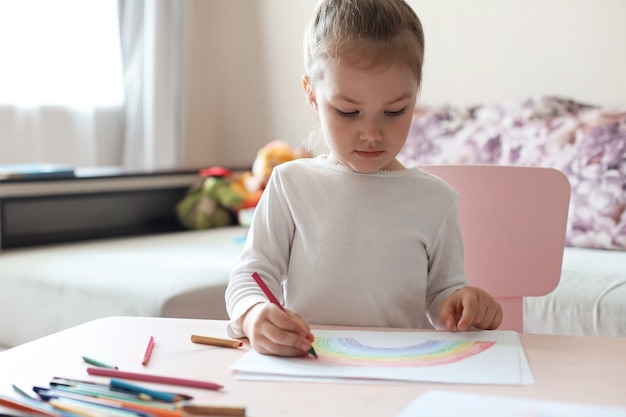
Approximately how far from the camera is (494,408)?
2.17 ft

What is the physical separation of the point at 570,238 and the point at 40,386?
1.96 metres

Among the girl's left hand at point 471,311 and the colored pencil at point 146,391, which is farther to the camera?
the girl's left hand at point 471,311

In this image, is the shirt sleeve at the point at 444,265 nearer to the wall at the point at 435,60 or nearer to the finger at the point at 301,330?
the finger at the point at 301,330

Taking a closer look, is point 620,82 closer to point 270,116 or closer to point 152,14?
point 270,116

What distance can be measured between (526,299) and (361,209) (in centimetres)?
97

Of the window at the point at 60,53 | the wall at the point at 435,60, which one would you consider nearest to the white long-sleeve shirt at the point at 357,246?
the wall at the point at 435,60

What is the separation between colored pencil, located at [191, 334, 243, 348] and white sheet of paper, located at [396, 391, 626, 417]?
246 mm

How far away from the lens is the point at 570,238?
243 centimetres

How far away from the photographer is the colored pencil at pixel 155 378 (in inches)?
28.4

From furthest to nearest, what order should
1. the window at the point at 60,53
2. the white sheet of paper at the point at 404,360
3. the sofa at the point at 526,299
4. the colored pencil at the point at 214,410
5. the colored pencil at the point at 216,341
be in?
the window at the point at 60,53, the sofa at the point at 526,299, the colored pencil at the point at 216,341, the white sheet of paper at the point at 404,360, the colored pencil at the point at 214,410

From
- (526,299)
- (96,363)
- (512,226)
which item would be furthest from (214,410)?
(526,299)

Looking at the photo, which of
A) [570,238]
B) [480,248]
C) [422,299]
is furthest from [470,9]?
[422,299]

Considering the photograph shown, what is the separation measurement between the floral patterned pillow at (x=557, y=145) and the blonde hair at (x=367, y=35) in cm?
147

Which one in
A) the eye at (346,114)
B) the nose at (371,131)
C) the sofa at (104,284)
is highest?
the eye at (346,114)
